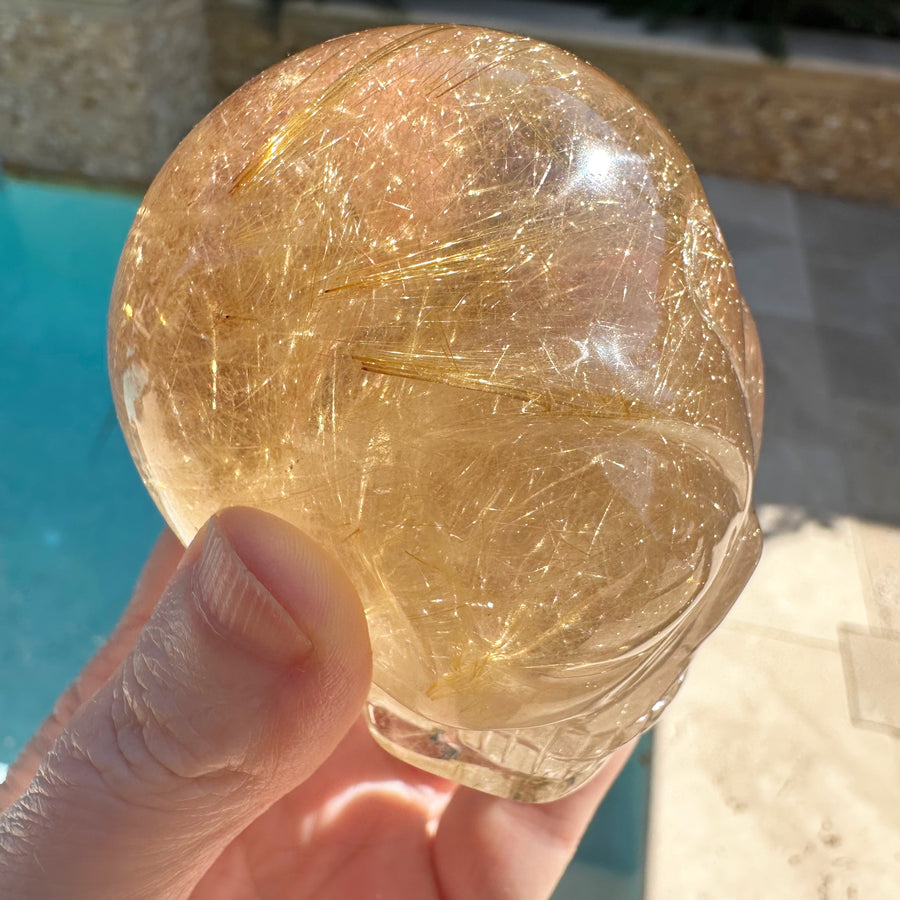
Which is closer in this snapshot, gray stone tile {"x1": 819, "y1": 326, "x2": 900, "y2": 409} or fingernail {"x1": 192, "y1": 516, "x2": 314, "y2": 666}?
fingernail {"x1": 192, "y1": 516, "x2": 314, "y2": 666}

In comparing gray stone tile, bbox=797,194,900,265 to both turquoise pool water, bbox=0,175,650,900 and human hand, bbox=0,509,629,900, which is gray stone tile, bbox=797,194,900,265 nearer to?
turquoise pool water, bbox=0,175,650,900

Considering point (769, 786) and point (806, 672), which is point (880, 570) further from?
point (769, 786)

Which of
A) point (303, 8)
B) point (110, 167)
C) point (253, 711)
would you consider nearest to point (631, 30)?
point (303, 8)

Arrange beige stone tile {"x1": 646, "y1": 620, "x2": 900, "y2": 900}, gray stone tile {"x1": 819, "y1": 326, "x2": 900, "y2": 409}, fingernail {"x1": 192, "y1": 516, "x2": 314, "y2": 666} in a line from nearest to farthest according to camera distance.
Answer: fingernail {"x1": 192, "y1": 516, "x2": 314, "y2": 666} → beige stone tile {"x1": 646, "y1": 620, "x2": 900, "y2": 900} → gray stone tile {"x1": 819, "y1": 326, "x2": 900, "y2": 409}

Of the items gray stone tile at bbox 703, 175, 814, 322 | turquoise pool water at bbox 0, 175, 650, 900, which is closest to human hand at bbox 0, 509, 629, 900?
turquoise pool water at bbox 0, 175, 650, 900

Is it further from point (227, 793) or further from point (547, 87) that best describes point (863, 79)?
point (227, 793)

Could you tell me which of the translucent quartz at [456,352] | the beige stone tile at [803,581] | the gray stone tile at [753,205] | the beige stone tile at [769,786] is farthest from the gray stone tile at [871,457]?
the translucent quartz at [456,352]
